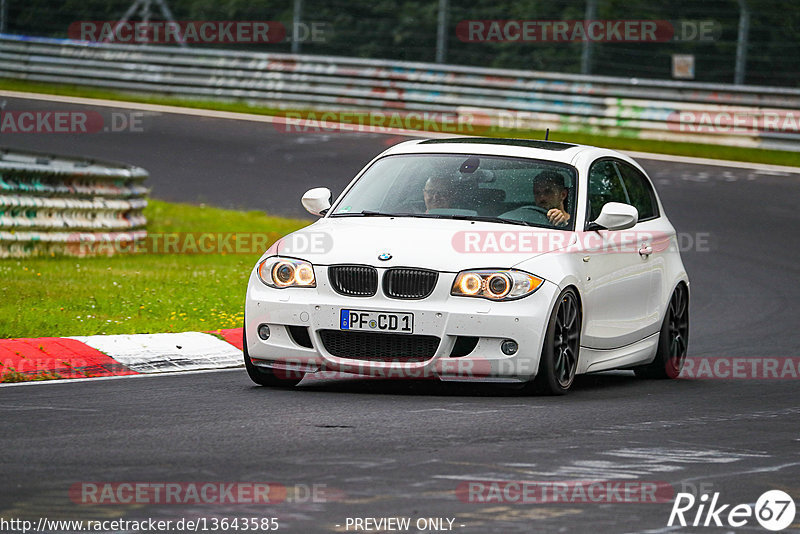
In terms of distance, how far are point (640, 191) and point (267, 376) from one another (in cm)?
337

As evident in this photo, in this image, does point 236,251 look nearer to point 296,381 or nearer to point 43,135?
point 296,381

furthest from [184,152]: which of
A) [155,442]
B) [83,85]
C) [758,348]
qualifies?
[155,442]

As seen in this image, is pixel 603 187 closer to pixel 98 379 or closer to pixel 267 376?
pixel 267 376

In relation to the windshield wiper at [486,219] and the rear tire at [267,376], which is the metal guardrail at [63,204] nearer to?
the rear tire at [267,376]

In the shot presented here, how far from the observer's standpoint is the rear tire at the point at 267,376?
9523 mm

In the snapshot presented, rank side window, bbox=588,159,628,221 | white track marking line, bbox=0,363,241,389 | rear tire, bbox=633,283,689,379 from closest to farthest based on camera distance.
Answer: white track marking line, bbox=0,363,241,389, side window, bbox=588,159,628,221, rear tire, bbox=633,283,689,379

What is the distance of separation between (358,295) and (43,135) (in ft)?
62.5

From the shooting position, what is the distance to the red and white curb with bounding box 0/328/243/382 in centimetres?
994

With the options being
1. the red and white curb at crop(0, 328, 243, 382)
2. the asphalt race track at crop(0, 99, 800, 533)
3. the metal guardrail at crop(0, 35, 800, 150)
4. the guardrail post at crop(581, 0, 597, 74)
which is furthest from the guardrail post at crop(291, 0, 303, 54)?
the red and white curb at crop(0, 328, 243, 382)

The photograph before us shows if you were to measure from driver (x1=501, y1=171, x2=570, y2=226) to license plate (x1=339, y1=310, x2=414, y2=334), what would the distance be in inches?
50.9

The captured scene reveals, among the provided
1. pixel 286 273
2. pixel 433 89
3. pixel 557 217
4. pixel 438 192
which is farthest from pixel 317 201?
pixel 433 89

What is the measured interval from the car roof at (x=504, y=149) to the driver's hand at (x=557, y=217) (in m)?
0.45

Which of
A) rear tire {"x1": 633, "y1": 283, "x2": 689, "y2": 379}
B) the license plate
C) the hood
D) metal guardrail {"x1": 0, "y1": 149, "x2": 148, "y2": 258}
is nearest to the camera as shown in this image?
the license plate

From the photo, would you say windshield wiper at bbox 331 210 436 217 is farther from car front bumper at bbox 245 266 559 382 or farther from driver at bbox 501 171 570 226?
car front bumper at bbox 245 266 559 382
